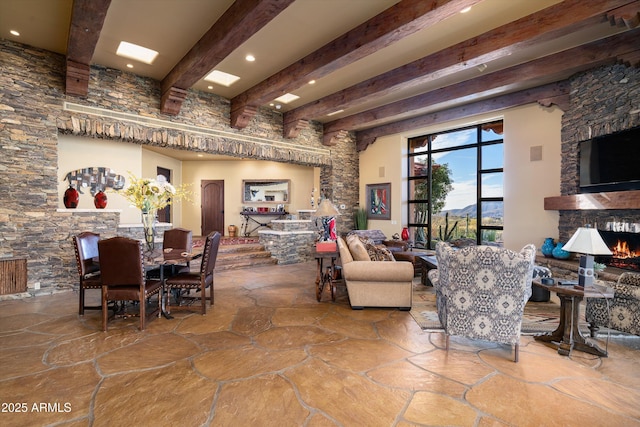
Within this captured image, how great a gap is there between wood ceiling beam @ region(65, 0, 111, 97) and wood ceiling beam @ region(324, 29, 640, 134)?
5276mm

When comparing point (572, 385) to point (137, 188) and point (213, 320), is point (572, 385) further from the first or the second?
point (137, 188)

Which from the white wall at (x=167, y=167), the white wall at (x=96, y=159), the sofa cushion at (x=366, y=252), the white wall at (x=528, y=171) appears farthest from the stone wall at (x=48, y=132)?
the white wall at (x=528, y=171)

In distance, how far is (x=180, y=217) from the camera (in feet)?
34.3

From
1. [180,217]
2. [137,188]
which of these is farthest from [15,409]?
[180,217]

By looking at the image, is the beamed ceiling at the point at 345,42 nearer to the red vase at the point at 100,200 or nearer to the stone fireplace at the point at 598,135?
the stone fireplace at the point at 598,135

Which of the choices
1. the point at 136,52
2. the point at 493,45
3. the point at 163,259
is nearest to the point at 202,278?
the point at 163,259

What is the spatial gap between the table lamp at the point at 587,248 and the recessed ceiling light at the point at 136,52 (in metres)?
5.71

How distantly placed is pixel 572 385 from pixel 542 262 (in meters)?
3.58

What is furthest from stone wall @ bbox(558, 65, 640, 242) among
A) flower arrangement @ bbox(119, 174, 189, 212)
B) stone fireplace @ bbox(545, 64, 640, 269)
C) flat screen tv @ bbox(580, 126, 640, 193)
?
flower arrangement @ bbox(119, 174, 189, 212)

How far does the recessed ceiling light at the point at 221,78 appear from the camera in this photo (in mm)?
5328

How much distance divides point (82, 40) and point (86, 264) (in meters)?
2.75

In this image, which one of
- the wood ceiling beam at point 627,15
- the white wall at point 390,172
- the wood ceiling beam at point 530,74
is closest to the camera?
the wood ceiling beam at point 627,15

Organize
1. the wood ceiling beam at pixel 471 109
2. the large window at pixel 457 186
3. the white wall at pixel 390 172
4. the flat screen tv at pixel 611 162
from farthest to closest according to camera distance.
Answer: the white wall at pixel 390 172
the large window at pixel 457 186
the wood ceiling beam at pixel 471 109
the flat screen tv at pixel 611 162

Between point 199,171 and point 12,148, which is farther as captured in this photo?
point 199,171
